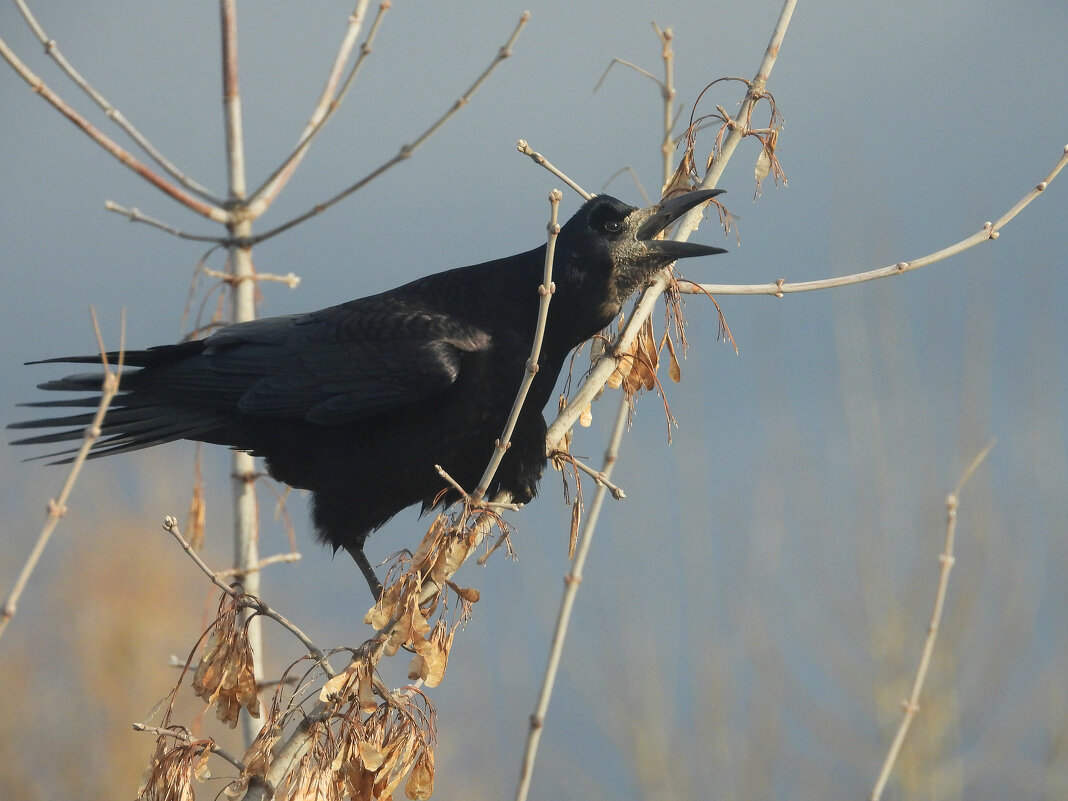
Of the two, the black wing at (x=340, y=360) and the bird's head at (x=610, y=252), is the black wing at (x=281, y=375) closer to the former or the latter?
the black wing at (x=340, y=360)

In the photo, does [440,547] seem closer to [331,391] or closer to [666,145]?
[331,391]

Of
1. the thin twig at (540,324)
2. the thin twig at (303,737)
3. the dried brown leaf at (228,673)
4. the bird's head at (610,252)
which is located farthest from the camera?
the bird's head at (610,252)

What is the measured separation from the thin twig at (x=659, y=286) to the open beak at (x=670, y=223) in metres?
0.04

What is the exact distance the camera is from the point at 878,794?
2803 mm

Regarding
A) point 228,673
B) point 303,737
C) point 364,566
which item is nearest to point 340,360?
point 364,566

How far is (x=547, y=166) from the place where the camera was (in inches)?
127

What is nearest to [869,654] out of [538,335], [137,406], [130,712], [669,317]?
[669,317]

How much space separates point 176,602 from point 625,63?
13120 millimetres

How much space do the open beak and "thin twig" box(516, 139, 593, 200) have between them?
233mm

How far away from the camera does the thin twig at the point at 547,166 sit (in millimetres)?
3006

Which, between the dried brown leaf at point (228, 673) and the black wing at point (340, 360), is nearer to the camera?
the dried brown leaf at point (228, 673)

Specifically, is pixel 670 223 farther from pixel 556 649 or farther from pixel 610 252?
pixel 556 649

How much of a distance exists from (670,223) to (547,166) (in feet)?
1.88

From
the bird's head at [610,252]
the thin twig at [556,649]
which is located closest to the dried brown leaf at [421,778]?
the thin twig at [556,649]
